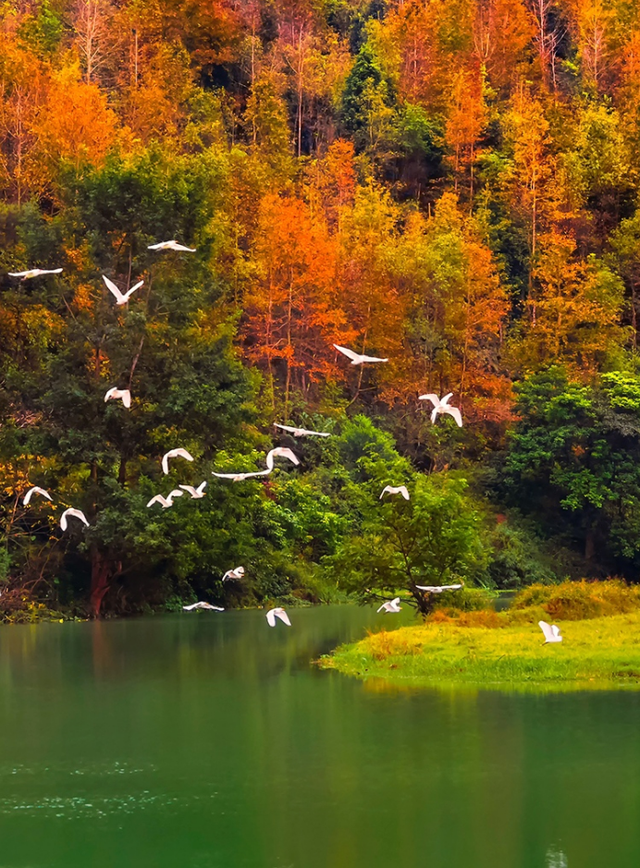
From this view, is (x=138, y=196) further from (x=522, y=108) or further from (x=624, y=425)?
(x=522, y=108)

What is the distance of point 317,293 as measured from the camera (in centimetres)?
4681

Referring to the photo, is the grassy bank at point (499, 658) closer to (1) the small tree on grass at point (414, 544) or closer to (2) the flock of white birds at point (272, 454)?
(2) the flock of white birds at point (272, 454)

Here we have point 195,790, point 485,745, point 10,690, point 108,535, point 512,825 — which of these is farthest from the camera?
point 108,535

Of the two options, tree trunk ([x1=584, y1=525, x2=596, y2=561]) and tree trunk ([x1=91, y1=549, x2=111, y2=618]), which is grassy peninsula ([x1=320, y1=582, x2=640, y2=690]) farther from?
tree trunk ([x1=584, y1=525, x2=596, y2=561])

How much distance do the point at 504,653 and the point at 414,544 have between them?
588 cm

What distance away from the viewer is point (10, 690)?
21375 millimetres

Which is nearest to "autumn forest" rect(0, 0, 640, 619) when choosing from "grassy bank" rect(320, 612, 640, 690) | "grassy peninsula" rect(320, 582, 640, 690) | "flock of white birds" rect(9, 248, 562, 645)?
"flock of white birds" rect(9, 248, 562, 645)

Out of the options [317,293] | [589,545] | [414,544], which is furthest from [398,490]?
[317,293]

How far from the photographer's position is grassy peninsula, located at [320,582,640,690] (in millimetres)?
20297

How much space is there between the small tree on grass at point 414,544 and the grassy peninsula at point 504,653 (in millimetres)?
1201

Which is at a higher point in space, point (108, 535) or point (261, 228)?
point (261, 228)

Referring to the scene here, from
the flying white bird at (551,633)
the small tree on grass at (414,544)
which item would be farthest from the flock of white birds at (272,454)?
the small tree on grass at (414,544)

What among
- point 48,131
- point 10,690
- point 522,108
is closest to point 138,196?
point 48,131

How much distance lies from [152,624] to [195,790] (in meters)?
19.0
